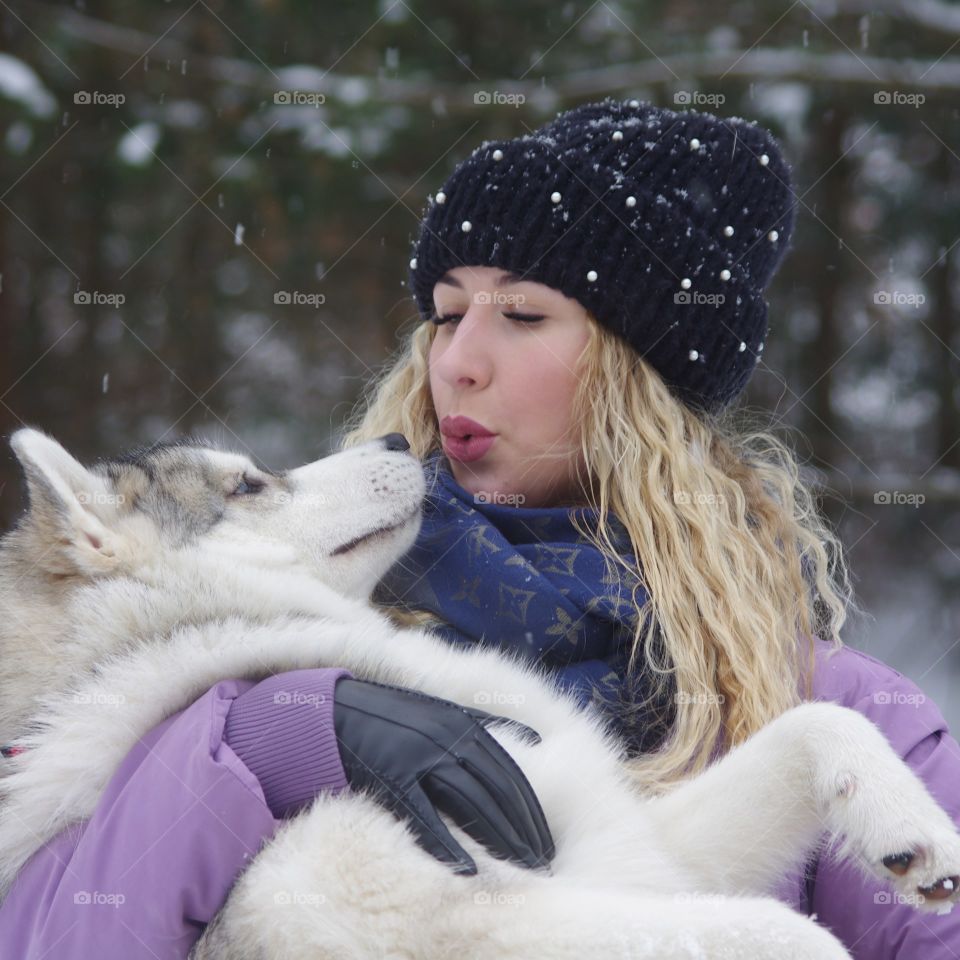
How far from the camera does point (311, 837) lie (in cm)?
184

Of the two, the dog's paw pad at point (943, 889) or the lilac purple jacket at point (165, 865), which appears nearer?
the lilac purple jacket at point (165, 865)

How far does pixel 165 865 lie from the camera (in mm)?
1771

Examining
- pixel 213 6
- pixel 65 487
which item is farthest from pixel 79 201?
pixel 65 487

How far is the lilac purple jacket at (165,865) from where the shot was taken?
5.75ft

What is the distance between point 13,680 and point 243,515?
2.32 ft

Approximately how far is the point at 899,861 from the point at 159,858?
1305 millimetres
